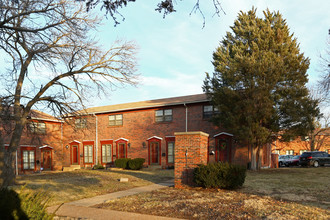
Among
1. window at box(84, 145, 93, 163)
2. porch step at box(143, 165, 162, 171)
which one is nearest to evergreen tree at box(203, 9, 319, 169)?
porch step at box(143, 165, 162, 171)

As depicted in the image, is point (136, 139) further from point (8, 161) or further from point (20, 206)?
point (20, 206)

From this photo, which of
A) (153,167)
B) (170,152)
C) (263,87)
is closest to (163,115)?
(170,152)

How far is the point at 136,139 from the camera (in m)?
28.5

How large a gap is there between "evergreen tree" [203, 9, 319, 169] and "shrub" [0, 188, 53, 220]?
55.1 ft

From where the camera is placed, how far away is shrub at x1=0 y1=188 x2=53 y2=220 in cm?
456

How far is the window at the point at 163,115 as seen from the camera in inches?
1059

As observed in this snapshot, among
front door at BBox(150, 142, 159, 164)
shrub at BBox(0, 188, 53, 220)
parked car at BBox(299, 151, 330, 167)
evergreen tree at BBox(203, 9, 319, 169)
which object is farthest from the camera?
parked car at BBox(299, 151, 330, 167)

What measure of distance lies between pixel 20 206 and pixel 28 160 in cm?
2670

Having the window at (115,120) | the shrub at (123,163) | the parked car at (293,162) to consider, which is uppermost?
the window at (115,120)

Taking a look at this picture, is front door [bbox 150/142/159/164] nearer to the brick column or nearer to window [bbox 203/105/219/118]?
window [bbox 203/105/219/118]

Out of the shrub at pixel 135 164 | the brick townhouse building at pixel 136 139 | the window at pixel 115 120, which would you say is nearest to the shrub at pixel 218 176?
the brick townhouse building at pixel 136 139

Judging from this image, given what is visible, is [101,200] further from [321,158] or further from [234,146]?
[321,158]

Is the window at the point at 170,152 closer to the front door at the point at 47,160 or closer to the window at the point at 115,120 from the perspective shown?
the window at the point at 115,120

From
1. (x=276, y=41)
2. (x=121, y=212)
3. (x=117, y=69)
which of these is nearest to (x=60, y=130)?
(x=117, y=69)
